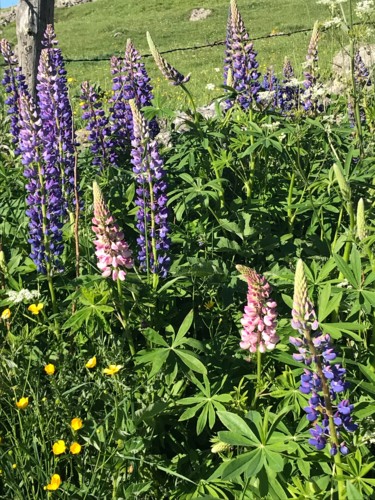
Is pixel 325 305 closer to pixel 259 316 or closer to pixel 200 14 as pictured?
pixel 259 316

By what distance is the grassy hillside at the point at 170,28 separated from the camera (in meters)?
18.9

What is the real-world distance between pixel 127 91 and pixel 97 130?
32cm

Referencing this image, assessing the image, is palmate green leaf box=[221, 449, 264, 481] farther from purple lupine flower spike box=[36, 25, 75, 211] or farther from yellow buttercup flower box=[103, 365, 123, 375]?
purple lupine flower spike box=[36, 25, 75, 211]

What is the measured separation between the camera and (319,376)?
1540mm

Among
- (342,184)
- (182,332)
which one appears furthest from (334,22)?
(182,332)

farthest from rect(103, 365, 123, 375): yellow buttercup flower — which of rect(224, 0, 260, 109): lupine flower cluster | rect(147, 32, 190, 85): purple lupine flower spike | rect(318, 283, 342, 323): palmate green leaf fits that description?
rect(224, 0, 260, 109): lupine flower cluster

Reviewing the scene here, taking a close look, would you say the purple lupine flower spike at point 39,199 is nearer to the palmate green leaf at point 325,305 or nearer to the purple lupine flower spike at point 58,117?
the purple lupine flower spike at point 58,117

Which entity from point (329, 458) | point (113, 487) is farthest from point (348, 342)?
point (113, 487)

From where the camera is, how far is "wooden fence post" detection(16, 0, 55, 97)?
4.32 m

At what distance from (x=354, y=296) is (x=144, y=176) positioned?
3.50 ft

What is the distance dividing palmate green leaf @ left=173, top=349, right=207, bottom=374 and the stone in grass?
3259cm

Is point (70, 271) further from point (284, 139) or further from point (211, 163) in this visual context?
point (284, 139)

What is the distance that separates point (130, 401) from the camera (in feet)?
7.24

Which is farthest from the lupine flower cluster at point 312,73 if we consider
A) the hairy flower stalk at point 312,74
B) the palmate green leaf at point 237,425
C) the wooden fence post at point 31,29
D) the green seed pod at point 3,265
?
the palmate green leaf at point 237,425
